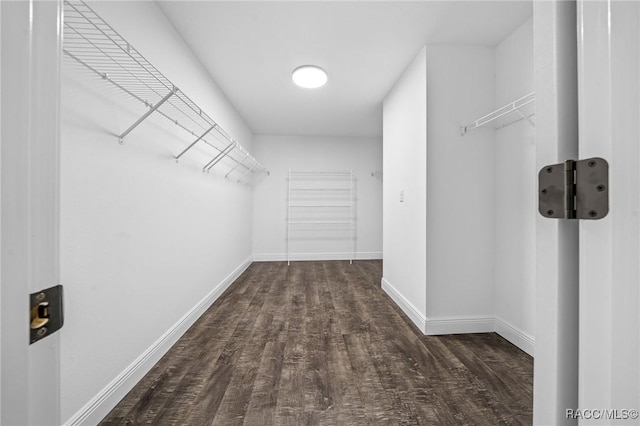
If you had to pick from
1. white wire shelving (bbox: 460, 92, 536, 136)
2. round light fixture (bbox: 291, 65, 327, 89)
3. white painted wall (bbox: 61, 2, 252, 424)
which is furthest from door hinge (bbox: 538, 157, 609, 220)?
round light fixture (bbox: 291, 65, 327, 89)

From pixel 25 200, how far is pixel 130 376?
1563mm

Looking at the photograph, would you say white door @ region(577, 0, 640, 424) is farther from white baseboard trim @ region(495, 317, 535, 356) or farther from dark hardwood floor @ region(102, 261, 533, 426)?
white baseboard trim @ region(495, 317, 535, 356)

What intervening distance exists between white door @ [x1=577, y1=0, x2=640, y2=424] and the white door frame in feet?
0.10

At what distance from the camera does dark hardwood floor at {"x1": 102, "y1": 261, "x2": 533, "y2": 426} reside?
4.38 feet

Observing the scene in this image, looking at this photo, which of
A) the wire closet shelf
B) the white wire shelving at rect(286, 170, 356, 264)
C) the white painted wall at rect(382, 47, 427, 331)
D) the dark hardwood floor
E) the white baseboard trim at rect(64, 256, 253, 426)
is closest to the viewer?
the wire closet shelf

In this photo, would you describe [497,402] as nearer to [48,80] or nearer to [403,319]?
[403,319]

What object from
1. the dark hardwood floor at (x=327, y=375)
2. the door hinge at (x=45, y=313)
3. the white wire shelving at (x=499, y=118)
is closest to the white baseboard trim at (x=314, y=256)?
the dark hardwood floor at (x=327, y=375)

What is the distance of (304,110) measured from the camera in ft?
12.5

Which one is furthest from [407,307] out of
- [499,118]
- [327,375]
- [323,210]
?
[323,210]

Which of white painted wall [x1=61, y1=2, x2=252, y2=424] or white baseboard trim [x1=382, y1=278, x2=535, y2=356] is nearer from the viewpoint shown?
white painted wall [x1=61, y1=2, x2=252, y2=424]

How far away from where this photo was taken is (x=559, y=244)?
45 cm

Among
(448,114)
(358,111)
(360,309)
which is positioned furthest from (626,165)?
(358,111)

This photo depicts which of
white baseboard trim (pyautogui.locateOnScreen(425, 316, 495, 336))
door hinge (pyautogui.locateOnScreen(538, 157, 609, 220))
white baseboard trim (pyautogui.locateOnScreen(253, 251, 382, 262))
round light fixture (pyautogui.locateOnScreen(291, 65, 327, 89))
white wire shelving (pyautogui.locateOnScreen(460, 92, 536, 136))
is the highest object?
round light fixture (pyautogui.locateOnScreen(291, 65, 327, 89))

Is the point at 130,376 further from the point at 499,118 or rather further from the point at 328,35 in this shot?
the point at 499,118
